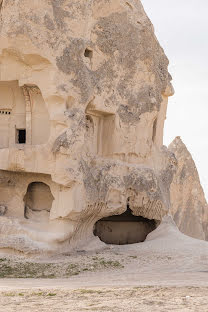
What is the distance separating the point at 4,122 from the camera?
20.5m

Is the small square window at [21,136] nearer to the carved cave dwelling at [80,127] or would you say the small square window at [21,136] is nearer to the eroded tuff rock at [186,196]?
the carved cave dwelling at [80,127]

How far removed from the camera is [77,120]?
18938mm

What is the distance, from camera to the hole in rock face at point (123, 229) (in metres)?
23.1

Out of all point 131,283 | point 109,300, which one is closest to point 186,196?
point 131,283

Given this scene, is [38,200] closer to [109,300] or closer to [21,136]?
[21,136]

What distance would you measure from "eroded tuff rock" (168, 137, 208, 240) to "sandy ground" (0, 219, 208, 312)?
1351 cm

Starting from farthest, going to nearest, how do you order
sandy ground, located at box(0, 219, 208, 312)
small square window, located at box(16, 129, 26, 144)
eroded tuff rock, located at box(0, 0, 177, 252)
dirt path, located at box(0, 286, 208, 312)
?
small square window, located at box(16, 129, 26, 144), eroded tuff rock, located at box(0, 0, 177, 252), sandy ground, located at box(0, 219, 208, 312), dirt path, located at box(0, 286, 208, 312)

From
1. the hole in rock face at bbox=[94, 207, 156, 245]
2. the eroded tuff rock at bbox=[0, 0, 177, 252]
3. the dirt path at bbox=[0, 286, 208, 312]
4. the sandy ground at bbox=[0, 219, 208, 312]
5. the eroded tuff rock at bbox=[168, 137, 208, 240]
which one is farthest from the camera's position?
the eroded tuff rock at bbox=[168, 137, 208, 240]

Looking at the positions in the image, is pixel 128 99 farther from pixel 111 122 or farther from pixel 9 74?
pixel 9 74

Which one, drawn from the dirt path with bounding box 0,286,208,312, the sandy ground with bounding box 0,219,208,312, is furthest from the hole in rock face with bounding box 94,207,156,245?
the dirt path with bounding box 0,286,208,312

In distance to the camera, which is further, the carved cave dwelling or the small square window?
the small square window

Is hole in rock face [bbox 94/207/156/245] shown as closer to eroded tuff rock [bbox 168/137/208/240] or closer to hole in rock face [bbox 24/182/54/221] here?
hole in rock face [bbox 24/182/54/221]

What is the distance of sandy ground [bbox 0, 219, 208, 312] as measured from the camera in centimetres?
1061

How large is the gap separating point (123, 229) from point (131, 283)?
9.65 m
